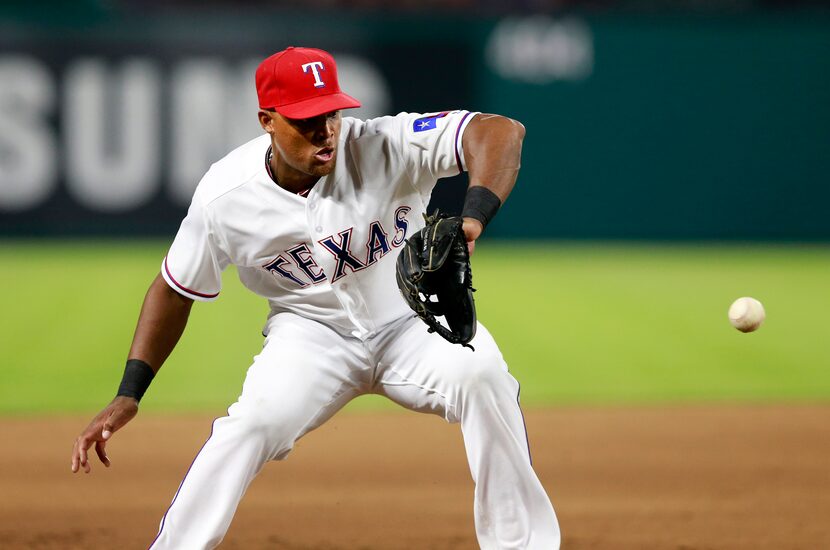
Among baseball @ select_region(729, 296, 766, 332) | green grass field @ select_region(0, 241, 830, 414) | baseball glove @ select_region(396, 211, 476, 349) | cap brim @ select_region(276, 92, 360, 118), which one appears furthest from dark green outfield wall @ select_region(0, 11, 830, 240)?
baseball glove @ select_region(396, 211, 476, 349)

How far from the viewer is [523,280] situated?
12.3 metres

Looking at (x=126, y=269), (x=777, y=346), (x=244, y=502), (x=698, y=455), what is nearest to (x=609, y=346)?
(x=777, y=346)

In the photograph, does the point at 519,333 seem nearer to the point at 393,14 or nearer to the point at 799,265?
the point at 799,265

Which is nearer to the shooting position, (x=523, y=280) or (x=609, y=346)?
(x=609, y=346)

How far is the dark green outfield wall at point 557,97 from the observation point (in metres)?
14.0

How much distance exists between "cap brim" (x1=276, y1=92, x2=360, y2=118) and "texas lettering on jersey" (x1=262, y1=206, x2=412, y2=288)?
1.51 feet

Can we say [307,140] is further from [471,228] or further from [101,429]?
[101,429]

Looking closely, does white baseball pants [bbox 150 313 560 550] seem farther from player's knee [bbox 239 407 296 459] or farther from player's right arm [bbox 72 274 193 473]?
player's right arm [bbox 72 274 193 473]

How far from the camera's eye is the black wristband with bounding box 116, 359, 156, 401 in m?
4.08

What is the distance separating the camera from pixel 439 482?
18.9ft

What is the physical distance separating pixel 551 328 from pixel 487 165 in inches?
239

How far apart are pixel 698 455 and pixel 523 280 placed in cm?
614

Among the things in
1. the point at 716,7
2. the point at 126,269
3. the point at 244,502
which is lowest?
the point at 126,269

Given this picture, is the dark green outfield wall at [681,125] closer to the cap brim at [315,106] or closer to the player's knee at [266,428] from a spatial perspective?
the cap brim at [315,106]
